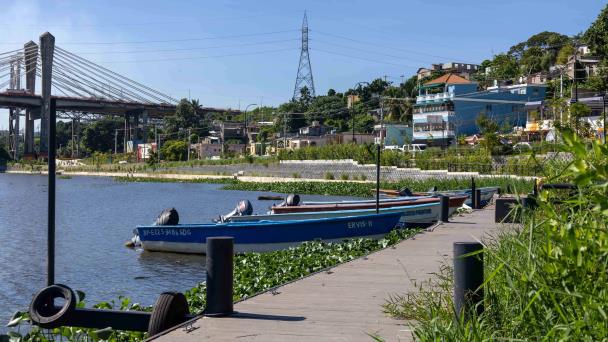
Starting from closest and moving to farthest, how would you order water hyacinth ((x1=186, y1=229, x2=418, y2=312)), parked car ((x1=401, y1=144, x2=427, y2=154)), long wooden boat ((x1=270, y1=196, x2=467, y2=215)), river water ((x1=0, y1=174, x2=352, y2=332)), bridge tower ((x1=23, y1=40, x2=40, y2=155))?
water hyacinth ((x1=186, y1=229, x2=418, y2=312))
river water ((x1=0, y1=174, x2=352, y2=332))
long wooden boat ((x1=270, y1=196, x2=467, y2=215))
parked car ((x1=401, y1=144, x2=427, y2=154))
bridge tower ((x1=23, y1=40, x2=40, y2=155))

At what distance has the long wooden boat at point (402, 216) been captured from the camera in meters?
18.6

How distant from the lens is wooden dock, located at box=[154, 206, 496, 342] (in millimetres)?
5898

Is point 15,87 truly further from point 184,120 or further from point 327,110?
point 327,110

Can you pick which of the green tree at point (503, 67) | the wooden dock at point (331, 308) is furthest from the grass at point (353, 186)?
the green tree at point (503, 67)

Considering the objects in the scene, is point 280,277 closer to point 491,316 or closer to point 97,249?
point 491,316

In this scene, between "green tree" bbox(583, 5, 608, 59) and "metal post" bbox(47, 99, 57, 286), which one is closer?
"metal post" bbox(47, 99, 57, 286)

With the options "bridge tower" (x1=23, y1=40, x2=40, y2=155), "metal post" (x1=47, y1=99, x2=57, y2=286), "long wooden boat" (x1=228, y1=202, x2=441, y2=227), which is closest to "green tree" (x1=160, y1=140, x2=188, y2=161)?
"bridge tower" (x1=23, y1=40, x2=40, y2=155)

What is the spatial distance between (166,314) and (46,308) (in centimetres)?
111

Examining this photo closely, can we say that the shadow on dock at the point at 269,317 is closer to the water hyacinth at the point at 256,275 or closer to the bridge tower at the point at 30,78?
the water hyacinth at the point at 256,275

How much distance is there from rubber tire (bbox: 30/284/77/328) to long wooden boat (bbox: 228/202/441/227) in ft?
39.3

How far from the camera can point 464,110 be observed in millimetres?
73688

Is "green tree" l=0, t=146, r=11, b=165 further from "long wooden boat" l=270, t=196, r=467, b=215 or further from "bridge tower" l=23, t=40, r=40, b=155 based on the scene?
"long wooden boat" l=270, t=196, r=467, b=215

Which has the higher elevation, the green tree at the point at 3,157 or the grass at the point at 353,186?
the green tree at the point at 3,157

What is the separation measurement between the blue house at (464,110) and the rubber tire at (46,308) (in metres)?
66.3
